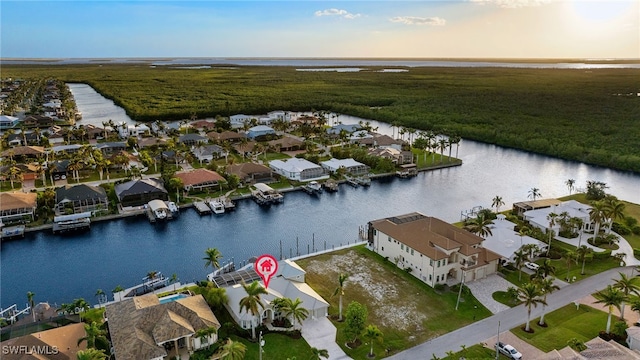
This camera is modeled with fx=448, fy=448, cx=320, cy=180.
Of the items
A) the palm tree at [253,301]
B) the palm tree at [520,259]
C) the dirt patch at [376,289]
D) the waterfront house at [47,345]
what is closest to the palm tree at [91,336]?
the waterfront house at [47,345]

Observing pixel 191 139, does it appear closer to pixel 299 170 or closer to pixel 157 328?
pixel 299 170

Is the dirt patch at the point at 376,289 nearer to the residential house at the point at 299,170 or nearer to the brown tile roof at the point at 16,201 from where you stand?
the residential house at the point at 299,170

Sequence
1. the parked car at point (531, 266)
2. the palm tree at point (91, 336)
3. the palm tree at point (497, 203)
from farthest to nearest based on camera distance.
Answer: the palm tree at point (497, 203) → the parked car at point (531, 266) → the palm tree at point (91, 336)

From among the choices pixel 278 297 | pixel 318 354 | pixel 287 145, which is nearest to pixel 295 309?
pixel 278 297

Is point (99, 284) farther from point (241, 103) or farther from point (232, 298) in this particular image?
point (241, 103)

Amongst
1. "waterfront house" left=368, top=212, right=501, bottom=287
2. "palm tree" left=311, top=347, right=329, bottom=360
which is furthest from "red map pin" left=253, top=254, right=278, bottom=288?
"waterfront house" left=368, top=212, right=501, bottom=287

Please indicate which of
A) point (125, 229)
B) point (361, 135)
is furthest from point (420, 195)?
point (125, 229)
